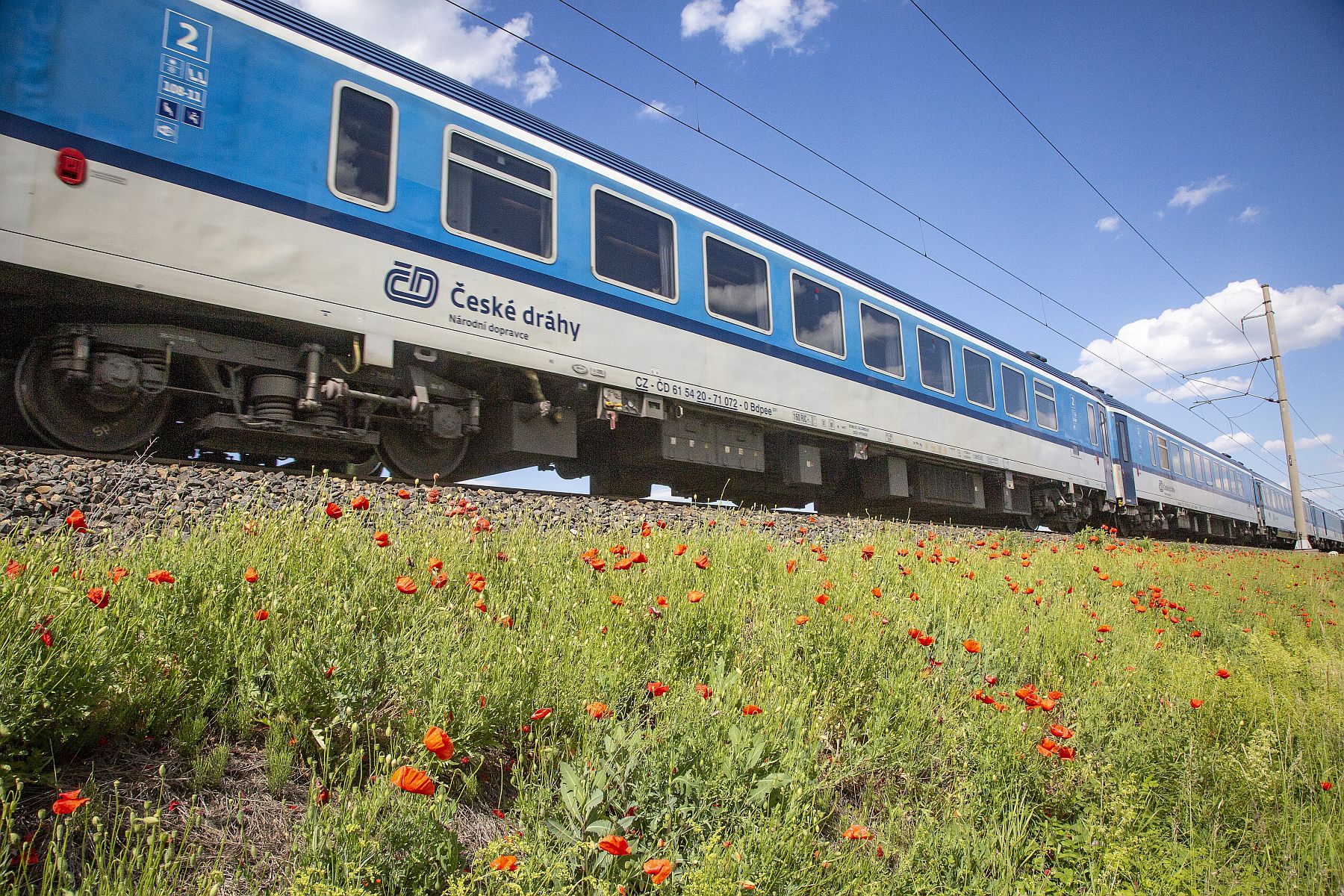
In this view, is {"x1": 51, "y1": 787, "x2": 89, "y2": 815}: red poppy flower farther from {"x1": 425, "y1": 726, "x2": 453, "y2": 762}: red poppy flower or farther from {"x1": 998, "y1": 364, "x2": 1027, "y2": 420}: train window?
{"x1": 998, "y1": 364, "x2": 1027, "y2": 420}: train window

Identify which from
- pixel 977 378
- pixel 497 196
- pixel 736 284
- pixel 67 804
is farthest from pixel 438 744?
pixel 977 378

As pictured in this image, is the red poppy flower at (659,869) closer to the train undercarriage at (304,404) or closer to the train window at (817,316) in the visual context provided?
the train undercarriage at (304,404)

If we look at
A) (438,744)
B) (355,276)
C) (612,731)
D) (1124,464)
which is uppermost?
(1124,464)

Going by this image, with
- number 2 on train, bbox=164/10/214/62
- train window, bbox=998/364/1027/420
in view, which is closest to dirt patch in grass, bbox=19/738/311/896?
number 2 on train, bbox=164/10/214/62

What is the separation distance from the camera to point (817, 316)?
984cm

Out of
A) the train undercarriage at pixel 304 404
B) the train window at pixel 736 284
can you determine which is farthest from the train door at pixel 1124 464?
the train window at pixel 736 284

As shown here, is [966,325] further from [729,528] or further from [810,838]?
[810,838]

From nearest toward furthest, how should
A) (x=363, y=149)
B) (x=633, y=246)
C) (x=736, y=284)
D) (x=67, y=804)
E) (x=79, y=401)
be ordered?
(x=67, y=804), (x=79, y=401), (x=363, y=149), (x=633, y=246), (x=736, y=284)

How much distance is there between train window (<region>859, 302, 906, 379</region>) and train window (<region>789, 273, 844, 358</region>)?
0.60 metres

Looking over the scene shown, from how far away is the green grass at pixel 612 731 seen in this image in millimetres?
1568

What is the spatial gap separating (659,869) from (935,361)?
12002mm

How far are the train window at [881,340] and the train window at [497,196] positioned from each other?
542cm

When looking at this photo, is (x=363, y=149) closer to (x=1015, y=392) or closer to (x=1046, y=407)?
(x=1015, y=392)

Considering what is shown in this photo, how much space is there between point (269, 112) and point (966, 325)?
1181 centimetres
